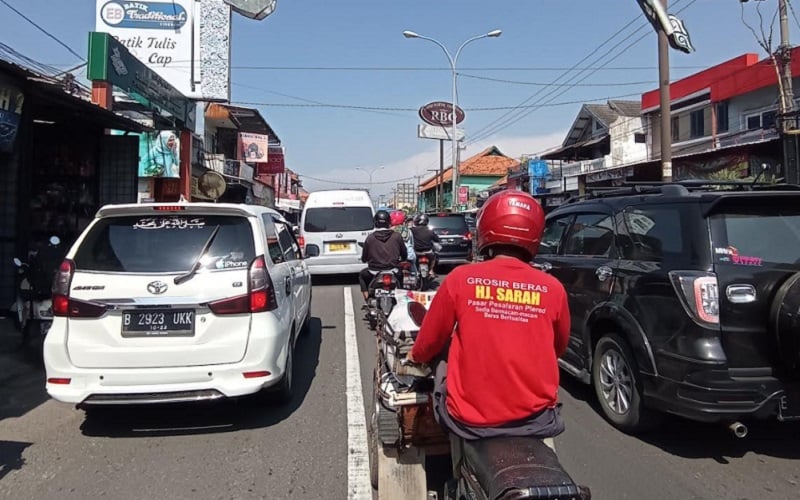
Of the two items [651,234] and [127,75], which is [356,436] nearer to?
[651,234]

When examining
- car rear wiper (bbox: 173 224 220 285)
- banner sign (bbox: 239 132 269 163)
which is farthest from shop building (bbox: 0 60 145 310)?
banner sign (bbox: 239 132 269 163)

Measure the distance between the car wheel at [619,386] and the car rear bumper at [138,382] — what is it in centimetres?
279

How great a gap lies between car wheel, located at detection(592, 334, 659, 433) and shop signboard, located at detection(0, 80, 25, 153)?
799 centimetres

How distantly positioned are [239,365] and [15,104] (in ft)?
20.5

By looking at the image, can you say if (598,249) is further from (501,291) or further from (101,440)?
(101,440)

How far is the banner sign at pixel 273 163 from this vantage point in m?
40.5

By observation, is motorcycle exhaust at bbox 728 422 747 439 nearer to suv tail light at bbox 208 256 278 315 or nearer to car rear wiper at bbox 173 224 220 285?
suv tail light at bbox 208 256 278 315

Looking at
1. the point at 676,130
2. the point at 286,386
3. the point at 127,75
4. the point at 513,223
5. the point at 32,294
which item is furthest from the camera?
the point at 676,130

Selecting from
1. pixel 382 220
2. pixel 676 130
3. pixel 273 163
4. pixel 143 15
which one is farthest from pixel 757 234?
pixel 273 163

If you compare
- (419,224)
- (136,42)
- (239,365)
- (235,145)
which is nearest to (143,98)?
(136,42)

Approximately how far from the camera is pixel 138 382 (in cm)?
412

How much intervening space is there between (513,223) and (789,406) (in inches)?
102

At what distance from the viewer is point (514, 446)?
80.5 inches

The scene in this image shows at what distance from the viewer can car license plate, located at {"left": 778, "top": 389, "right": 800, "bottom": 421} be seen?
360 cm
